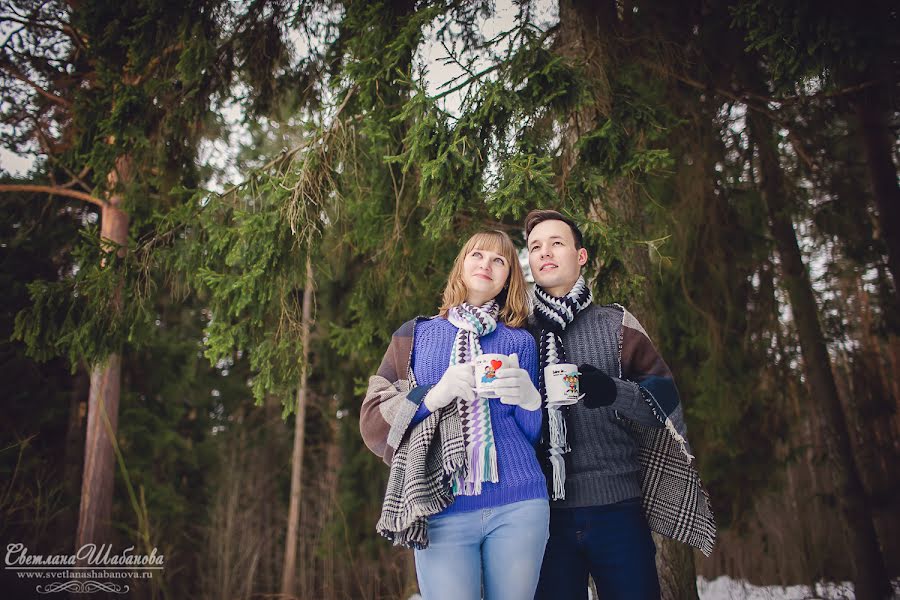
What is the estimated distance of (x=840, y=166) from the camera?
6.72 m

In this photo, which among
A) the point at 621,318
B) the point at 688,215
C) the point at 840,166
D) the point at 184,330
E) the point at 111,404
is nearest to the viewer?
the point at 621,318

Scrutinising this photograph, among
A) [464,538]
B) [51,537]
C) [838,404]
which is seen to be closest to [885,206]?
[838,404]

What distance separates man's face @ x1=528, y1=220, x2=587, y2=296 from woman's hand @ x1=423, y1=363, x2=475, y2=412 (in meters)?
0.75

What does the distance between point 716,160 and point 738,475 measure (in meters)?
4.09

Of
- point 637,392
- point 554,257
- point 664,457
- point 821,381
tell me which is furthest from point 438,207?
point 821,381

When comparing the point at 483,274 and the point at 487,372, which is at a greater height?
the point at 483,274

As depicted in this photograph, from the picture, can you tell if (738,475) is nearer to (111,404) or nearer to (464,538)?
(464,538)

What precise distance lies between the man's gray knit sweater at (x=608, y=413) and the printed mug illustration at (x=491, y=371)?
18.1 inches

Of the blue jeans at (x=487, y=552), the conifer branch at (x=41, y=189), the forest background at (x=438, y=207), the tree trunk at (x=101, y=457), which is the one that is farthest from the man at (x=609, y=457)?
the conifer branch at (x=41, y=189)

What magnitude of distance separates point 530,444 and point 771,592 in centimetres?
631

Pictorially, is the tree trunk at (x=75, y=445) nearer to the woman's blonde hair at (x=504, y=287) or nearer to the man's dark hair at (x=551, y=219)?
the woman's blonde hair at (x=504, y=287)

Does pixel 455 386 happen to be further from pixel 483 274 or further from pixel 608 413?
pixel 608 413

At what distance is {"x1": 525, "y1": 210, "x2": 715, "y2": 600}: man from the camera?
7.29ft

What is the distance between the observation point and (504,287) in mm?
2535
